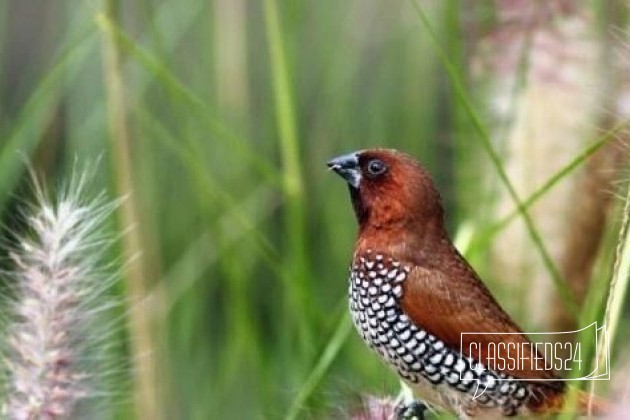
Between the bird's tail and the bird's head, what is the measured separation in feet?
0.37

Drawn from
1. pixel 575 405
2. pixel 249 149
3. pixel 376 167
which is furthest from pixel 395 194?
pixel 249 149

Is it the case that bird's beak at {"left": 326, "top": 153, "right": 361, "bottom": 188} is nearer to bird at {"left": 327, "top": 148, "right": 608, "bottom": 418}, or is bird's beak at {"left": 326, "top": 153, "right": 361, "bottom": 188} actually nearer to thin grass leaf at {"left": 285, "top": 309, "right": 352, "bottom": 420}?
bird at {"left": 327, "top": 148, "right": 608, "bottom": 418}

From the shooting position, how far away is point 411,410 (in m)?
0.80

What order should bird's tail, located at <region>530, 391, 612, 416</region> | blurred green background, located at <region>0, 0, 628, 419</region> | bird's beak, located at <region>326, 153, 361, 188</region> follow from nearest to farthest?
bird's tail, located at <region>530, 391, 612, 416</region>
bird's beak, located at <region>326, 153, 361, 188</region>
blurred green background, located at <region>0, 0, 628, 419</region>

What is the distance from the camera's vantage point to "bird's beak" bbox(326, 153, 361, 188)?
82 centimetres

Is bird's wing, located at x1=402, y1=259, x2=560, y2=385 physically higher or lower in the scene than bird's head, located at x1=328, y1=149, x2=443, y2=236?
lower

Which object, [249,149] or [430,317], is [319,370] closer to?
[430,317]

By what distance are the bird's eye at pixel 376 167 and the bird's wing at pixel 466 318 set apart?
0.21ft

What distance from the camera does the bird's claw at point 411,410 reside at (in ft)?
2.60

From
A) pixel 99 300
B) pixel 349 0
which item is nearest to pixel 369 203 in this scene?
pixel 99 300

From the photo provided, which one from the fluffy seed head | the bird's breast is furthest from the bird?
the fluffy seed head

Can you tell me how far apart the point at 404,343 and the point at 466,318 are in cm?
4

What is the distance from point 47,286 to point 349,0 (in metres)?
1.31

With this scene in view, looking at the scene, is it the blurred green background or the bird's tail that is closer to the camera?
the bird's tail
